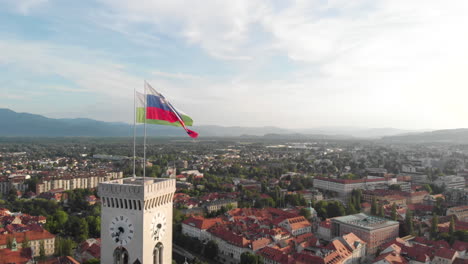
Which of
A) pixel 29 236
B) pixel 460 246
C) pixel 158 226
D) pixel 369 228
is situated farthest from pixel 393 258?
pixel 29 236

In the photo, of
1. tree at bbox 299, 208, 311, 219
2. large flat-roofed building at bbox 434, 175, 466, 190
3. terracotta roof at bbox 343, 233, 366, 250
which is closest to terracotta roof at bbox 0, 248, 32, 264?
terracotta roof at bbox 343, 233, 366, 250

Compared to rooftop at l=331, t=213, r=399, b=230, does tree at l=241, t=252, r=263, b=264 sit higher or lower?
lower

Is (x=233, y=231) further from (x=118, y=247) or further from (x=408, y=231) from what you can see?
(x=118, y=247)

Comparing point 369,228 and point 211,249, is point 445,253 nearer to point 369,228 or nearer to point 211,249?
point 369,228

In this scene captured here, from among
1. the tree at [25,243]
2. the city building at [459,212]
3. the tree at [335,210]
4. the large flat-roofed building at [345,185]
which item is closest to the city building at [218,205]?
the tree at [335,210]

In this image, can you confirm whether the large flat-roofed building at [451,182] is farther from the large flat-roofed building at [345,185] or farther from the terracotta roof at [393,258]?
the terracotta roof at [393,258]

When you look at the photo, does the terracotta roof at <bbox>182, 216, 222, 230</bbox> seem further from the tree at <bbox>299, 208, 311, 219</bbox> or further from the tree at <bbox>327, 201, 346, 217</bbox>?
the tree at <bbox>327, 201, 346, 217</bbox>
